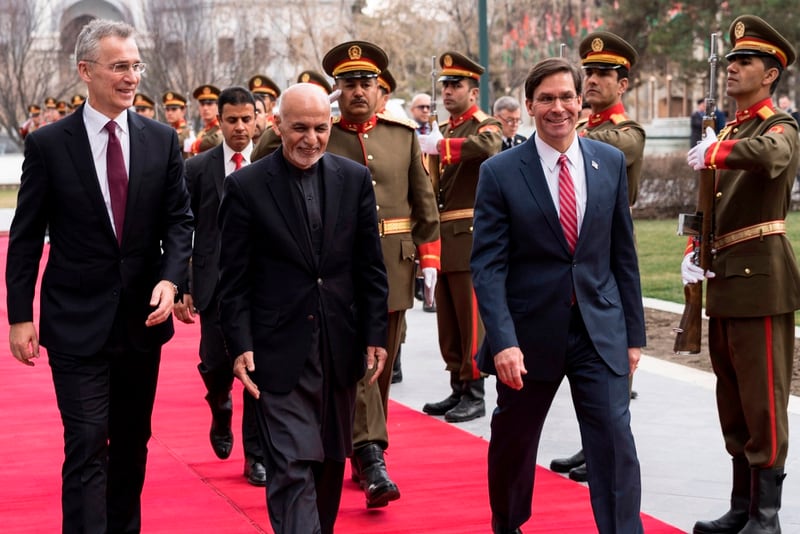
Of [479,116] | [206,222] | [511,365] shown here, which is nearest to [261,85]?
[479,116]

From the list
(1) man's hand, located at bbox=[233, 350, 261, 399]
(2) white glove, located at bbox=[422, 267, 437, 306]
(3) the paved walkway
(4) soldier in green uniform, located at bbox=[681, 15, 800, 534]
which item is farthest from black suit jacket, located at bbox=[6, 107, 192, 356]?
(3) the paved walkway

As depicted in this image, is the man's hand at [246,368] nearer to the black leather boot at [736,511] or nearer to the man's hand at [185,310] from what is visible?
the man's hand at [185,310]

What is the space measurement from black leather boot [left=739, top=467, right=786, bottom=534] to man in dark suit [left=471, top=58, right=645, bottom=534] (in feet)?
2.96

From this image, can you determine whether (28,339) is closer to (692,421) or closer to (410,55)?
(692,421)

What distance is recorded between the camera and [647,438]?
25.6 ft

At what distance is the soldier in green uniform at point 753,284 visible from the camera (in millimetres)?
5750

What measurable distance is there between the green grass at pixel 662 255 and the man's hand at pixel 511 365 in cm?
787

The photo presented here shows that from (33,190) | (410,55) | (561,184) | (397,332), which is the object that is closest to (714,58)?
(561,184)

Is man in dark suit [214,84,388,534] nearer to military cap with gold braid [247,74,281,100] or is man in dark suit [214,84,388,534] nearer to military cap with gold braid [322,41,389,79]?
military cap with gold braid [322,41,389,79]

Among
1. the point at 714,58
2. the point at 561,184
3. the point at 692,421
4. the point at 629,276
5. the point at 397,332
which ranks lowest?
the point at 692,421

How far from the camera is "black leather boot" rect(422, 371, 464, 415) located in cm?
871

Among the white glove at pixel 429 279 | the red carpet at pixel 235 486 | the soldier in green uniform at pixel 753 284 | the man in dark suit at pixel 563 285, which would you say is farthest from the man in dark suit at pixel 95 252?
the soldier in green uniform at pixel 753 284

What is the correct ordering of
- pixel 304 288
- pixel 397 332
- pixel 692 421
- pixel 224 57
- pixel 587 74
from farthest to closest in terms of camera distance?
pixel 224 57 < pixel 692 421 < pixel 587 74 < pixel 397 332 < pixel 304 288

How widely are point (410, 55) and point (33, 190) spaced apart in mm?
36191
